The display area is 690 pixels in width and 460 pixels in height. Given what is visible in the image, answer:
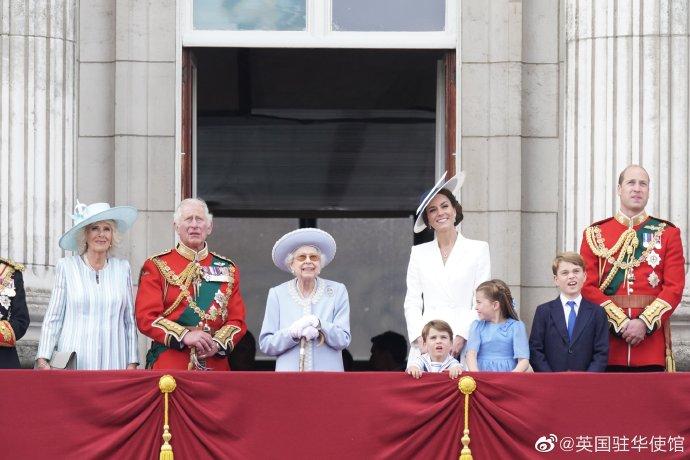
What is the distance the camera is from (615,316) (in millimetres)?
11820

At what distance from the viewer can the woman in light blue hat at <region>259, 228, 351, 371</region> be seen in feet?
38.2

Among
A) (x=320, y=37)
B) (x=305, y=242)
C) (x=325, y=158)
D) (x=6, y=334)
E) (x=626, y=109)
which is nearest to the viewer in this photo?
(x=6, y=334)

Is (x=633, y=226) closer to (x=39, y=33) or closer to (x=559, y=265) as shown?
(x=559, y=265)

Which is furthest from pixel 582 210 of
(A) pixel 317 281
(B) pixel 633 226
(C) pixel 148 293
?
(C) pixel 148 293

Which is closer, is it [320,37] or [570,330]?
[570,330]

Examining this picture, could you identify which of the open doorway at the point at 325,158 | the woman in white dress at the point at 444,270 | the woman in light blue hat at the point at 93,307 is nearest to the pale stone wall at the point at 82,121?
the open doorway at the point at 325,158

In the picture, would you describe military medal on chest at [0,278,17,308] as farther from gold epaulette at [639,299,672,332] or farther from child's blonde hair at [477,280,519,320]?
gold epaulette at [639,299,672,332]

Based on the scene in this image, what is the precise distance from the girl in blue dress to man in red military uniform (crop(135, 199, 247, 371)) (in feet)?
5.08

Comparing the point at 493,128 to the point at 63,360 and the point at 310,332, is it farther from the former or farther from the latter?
the point at 63,360

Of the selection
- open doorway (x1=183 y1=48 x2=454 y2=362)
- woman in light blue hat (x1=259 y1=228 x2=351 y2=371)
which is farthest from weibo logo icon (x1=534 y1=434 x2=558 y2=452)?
open doorway (x1=183 y1=48 x2=454 y2=362)

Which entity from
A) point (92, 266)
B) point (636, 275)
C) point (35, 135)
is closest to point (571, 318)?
point (636, 275)

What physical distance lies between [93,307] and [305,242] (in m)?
1.43

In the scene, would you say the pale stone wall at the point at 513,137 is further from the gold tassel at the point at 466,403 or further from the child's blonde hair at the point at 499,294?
the gold tassel at the point at 466,403

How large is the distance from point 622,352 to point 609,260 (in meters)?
0.63
